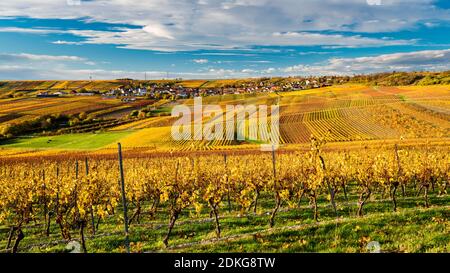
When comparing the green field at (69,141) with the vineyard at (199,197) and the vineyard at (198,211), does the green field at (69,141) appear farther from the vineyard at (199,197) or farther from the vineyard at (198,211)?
the vineyard at (198,211)

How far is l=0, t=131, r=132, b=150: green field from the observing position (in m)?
14.4

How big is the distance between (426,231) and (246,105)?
128ft

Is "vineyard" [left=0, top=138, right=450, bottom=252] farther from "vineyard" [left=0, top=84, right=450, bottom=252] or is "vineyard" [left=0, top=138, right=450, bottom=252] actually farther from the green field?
the green field

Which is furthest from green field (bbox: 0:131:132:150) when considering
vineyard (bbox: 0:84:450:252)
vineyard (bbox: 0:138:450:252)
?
vineyard (bbox: 0:138:450:252)

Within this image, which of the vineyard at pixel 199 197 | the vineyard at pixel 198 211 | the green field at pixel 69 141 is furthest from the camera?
the green field at pixel 69 141

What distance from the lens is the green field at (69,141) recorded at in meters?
14.4

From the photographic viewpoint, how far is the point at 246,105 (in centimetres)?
4475

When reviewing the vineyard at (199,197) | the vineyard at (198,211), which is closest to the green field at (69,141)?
the vineyard at (199,197)

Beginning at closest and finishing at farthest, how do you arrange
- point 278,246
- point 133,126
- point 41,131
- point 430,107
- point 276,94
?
point 278,246 < point 41,131 < point 133,126 < point 430,107 < point 276,94

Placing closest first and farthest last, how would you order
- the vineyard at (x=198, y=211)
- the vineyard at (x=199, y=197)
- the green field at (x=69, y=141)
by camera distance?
the vineyard at (x=199, y=197) < the vineyard at (x=198, y=211) < the green field at (x=69, y=141)

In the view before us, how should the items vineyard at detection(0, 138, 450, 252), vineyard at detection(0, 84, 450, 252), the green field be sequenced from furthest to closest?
the green field, vineyard at detection(0, 138, 450, 252), vineyard at detection(0, 84, 450, 252)
